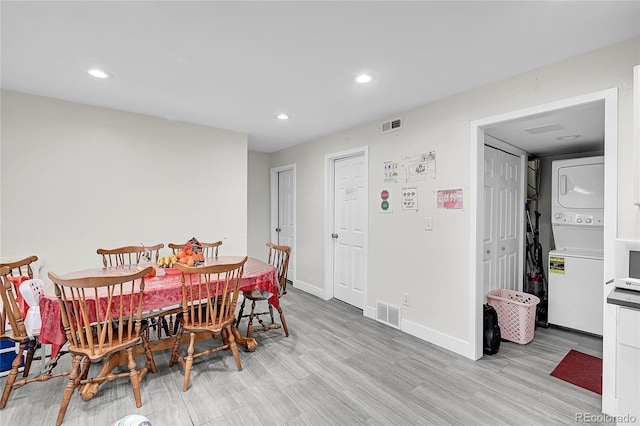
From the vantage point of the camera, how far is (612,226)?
1891 mm

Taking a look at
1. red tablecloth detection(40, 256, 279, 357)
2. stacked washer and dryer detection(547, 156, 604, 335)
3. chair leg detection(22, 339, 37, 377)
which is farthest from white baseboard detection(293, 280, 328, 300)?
chair leg detection(22, 339, 37, 377)

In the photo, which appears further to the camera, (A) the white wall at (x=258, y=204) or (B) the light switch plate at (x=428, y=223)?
(A) the white wall at (x=258, y=204)

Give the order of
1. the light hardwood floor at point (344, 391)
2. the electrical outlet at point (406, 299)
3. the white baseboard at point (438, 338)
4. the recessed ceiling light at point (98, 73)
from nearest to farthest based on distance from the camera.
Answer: the light hardwood floor at point (344, 391) < the recessed ceiling light at point (98, 73) < the white baseboard at point (438, 338) < the electrical outlet at point (406, 299)

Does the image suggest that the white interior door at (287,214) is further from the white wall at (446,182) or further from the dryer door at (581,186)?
the dryer door at (581,186)

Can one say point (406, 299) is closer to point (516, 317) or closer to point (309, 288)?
point (516, 317)

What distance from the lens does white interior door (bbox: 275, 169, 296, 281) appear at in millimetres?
5188

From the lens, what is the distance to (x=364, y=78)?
2.46m

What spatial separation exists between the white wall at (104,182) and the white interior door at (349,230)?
1455mm

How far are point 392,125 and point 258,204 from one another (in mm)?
3068

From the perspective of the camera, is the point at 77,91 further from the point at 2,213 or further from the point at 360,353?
the point at 360,353

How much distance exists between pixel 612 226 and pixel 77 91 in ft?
14.8

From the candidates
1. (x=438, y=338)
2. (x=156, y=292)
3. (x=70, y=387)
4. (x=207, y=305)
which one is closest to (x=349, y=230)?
(x=438, y=338)

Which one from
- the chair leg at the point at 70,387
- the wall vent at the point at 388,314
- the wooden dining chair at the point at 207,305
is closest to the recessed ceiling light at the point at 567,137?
the wall vent at the point at 388,314

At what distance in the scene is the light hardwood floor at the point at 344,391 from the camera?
188cm
